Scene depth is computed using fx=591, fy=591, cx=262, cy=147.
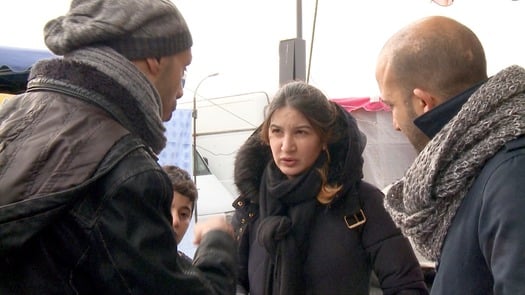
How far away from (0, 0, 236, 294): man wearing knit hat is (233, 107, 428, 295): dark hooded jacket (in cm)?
97

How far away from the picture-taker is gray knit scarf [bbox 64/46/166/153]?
1.24 metres

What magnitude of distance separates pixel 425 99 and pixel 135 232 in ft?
2.62

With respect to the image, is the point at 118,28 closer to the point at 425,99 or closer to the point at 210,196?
the point at 425,99

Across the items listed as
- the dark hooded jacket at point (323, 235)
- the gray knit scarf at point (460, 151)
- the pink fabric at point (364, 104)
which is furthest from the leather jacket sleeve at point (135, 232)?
the pink fabric at point (364, 104)

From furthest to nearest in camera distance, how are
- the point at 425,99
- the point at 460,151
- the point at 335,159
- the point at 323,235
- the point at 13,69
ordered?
the point at 13,69, the point at 335,159, the point at 323,235, the point at 425,99, the point at 460,151

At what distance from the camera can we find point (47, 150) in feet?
3.74

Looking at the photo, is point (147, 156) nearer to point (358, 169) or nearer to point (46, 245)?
point (46, 245)

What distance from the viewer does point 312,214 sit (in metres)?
2.35

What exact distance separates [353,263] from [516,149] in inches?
42.3

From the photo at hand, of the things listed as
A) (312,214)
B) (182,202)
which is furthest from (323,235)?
(182,202)

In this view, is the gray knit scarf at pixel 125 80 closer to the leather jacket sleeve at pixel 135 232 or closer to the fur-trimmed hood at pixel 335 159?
the leather jacket sleeve at pixel 135 232

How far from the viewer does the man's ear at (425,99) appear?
148 cm

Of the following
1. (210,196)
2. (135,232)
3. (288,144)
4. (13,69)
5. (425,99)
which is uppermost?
(425,99)

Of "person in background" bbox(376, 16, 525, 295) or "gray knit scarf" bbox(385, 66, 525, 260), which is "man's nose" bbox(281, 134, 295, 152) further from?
"gray knit scarf" bbox(385, 66, 525, 260)
